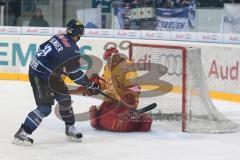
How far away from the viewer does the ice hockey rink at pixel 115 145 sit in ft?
20.0

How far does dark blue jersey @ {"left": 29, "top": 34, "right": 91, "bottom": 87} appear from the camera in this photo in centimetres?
643

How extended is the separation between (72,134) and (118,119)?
71 cm

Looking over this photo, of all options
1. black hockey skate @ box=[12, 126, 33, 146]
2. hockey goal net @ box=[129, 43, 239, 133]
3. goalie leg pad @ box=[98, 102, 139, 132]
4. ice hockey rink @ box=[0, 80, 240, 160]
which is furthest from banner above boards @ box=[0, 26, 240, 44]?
black hockey skate @ box=[12, 126, 33, 146]

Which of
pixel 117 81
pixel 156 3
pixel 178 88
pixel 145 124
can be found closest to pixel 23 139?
pixel 117 81

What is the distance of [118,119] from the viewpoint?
7289 millimetres

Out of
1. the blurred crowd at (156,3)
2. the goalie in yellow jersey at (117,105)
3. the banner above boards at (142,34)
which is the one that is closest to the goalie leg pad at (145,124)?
the goalie in yellow jersey at (117,105)

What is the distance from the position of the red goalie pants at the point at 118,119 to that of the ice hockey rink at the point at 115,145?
0.09 m

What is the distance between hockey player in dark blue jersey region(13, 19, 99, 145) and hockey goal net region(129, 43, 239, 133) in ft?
4.75

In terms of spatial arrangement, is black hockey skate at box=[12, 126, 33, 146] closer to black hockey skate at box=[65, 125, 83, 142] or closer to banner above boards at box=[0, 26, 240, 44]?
black hockey skate at box=[65, 125, 83, 142]

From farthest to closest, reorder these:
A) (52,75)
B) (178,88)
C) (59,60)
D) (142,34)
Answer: (142,34) < (178,88) < (52,75) < (59,60)

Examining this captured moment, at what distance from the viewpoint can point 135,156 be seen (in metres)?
6.11

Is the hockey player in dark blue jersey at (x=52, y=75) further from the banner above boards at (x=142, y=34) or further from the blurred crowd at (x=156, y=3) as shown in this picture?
the blurred crowd at (x=156, y=3)

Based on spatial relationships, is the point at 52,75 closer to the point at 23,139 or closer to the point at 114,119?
the point at 23,139

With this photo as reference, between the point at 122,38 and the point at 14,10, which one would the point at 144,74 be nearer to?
the point at 122,38
